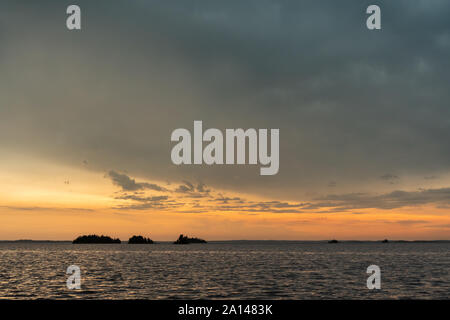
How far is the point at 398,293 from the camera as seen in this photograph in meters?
42.3

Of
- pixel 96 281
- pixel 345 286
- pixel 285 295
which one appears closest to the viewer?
pixel 285 295
